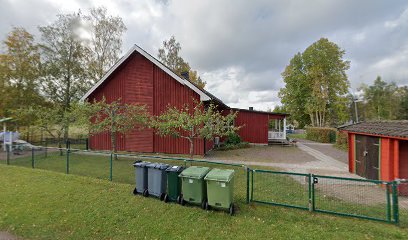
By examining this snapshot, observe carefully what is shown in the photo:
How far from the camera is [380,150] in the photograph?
7.34m

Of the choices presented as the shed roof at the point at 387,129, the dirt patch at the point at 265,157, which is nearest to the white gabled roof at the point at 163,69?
the dirt patch at the point at 265,157

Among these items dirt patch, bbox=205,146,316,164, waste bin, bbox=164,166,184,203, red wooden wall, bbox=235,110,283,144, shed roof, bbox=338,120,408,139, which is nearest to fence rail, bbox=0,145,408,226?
waste bin, bbox=164,166,184,203

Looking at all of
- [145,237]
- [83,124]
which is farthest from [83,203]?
[83,124]

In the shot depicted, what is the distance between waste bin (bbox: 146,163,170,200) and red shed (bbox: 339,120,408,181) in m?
7.85

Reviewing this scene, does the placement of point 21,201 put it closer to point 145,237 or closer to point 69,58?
point 145,237

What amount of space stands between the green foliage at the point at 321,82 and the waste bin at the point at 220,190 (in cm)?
3016

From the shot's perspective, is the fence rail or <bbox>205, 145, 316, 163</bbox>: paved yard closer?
the fence rail

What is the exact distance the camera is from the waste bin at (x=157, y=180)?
18.7ft

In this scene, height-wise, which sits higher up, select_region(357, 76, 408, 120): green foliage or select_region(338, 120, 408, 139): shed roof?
select_region(357, 76, 408, 120): green foliage

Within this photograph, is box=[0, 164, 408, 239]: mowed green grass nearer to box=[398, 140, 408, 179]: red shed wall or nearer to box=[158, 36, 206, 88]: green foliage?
box=[398, 140, 408, 179]: red shed wall

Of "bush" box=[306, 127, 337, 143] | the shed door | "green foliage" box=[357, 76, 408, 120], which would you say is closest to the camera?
the shed door

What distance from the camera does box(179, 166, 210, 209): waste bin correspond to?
514 cm

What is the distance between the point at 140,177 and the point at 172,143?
Result: 307 inches

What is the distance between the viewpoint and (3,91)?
1677 centimetres
